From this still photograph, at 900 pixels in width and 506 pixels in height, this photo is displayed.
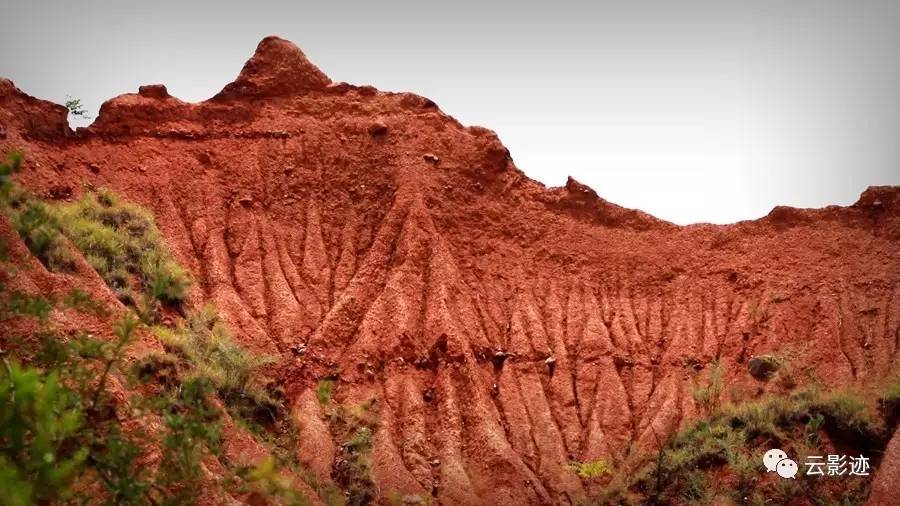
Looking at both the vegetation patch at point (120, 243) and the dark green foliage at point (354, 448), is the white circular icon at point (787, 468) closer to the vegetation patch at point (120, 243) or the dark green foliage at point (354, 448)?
the dark green foliage at point (354, 448)

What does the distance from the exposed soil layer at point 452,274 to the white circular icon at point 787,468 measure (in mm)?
7428

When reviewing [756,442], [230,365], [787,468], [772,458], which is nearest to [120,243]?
[230,365]

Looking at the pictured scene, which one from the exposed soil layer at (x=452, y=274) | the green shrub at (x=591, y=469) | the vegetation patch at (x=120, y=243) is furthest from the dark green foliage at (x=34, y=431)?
the green shrub at (x=591, y=469)

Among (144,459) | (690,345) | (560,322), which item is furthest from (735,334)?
(144,459)

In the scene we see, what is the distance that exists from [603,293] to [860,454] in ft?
54.2

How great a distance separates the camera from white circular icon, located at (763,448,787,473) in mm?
25625

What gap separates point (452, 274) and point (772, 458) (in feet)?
54.0

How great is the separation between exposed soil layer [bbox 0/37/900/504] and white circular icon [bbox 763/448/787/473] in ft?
22.7

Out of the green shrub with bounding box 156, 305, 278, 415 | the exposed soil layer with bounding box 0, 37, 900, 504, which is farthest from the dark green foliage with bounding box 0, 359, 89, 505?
the exposed soil layer with bounding box 0, 37, 900, 504

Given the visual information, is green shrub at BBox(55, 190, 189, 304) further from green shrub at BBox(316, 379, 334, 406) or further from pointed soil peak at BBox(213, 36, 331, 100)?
pointed soil peak at BBox(213, 36, 331, 100)

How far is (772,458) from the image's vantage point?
1018 inches

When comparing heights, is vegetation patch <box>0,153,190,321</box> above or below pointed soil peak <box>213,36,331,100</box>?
below

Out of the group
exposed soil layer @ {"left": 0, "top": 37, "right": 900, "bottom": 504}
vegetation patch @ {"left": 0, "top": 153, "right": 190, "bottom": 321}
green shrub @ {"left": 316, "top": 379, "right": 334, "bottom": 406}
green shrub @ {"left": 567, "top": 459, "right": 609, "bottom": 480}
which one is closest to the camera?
vegetation patch @ {"left": 0, "top": 153, "right": 190, "bottom": 321}

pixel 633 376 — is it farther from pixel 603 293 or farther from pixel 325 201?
pixel 325 201
